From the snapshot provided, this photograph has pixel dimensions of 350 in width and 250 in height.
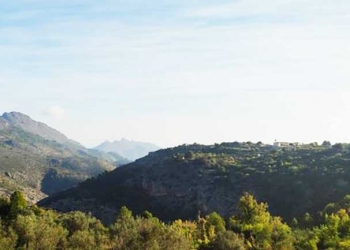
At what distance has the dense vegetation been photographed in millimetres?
44125

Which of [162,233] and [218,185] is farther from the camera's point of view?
[218,185]

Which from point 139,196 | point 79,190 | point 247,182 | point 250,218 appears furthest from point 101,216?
point 250,218

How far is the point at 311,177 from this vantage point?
114875 mm

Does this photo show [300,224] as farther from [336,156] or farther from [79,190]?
[79,190]

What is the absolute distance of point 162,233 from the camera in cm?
4444

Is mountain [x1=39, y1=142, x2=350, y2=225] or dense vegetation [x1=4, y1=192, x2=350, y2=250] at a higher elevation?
mountain [x1=39, y1=142, x2=350, y2=225]

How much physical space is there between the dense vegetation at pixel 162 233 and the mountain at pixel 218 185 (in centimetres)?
1933

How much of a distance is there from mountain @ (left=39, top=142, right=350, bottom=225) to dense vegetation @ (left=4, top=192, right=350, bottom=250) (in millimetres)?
19326

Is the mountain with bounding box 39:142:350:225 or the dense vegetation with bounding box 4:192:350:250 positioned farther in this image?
the mountain with bounding box 39:142:350:225

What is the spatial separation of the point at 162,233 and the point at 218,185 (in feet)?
279

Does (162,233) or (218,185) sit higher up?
(218,185)

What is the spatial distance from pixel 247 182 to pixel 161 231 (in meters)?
82.5

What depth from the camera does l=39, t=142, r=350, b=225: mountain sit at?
109 m

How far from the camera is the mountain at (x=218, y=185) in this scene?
109 metres
